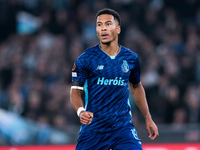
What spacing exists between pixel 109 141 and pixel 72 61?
6459 mm

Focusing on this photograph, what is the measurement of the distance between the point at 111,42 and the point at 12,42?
7.80m

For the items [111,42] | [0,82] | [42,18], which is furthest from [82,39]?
[111,42]

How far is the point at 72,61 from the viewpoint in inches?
433

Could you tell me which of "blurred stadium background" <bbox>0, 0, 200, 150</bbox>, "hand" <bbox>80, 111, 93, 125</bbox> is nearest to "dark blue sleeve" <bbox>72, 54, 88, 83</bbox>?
"hand" <bbox>80, 111, 93, 125</bbox>

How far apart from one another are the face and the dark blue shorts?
917 mm

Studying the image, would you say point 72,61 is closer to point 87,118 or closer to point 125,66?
point 125,66

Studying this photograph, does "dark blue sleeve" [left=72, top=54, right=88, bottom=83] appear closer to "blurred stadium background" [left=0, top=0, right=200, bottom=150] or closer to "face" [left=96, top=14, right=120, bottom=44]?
"face" [left=96, top=14, right=120, bottom=44]

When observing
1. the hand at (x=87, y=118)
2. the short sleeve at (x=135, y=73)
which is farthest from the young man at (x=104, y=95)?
the hand at (x=87, y=118)

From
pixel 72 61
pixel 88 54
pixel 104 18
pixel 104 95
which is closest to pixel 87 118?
pixel 104 95

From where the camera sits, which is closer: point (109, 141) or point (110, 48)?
point (109, 141)

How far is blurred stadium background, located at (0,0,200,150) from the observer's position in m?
8.92

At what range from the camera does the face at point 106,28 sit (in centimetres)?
474

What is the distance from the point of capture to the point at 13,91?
9930 millimetres

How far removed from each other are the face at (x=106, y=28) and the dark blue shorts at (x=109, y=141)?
3.01ft
